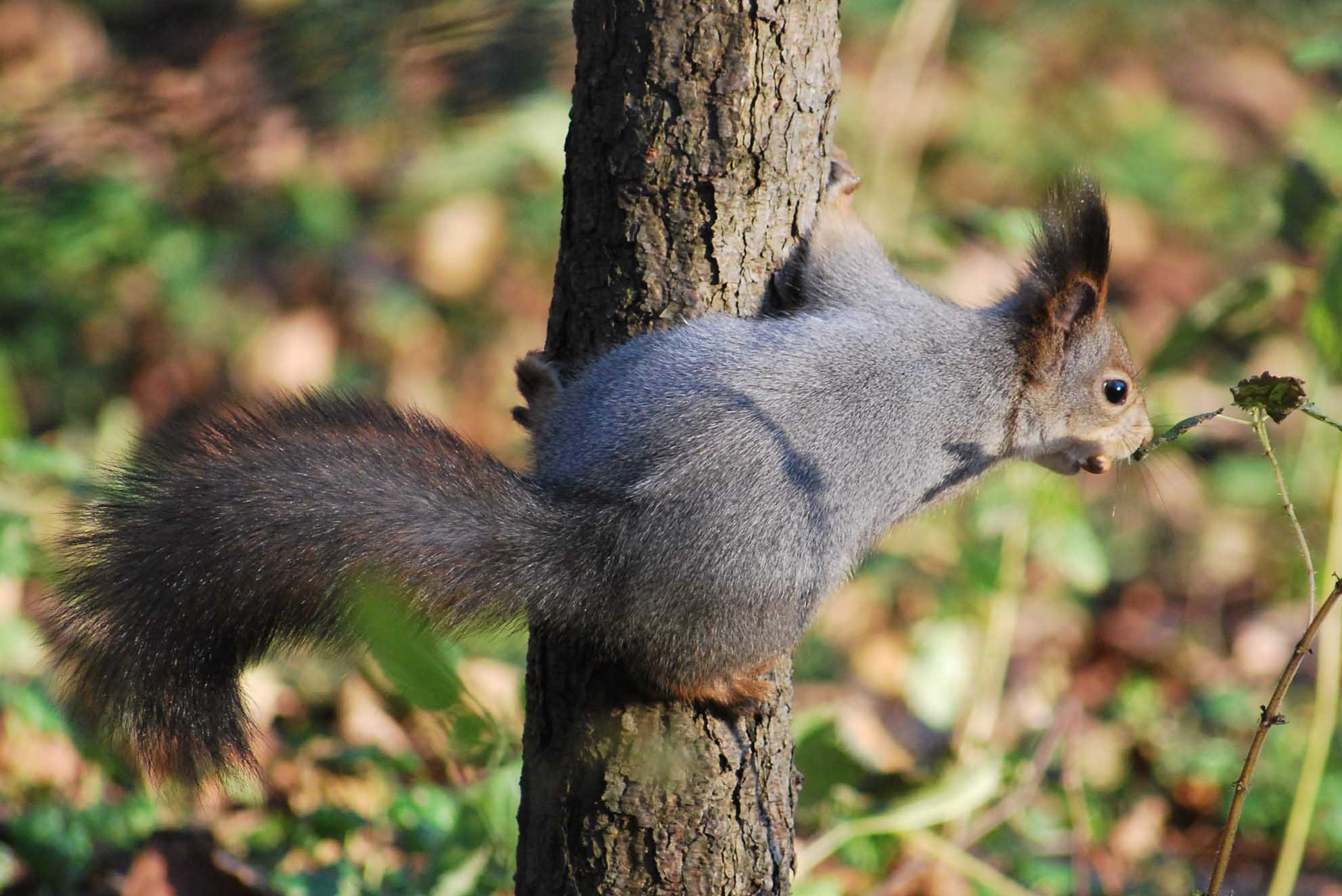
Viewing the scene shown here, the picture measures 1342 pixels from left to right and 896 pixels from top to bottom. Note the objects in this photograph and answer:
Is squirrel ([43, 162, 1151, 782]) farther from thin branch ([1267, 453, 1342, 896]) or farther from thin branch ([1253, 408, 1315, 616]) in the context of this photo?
thin branch ([1267, 453, 1342, 896])

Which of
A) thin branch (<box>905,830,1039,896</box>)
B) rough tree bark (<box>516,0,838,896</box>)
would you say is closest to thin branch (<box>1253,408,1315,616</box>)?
rough tree bark (<box>516,0,838,896</box>)

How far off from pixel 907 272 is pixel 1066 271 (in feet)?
2.95

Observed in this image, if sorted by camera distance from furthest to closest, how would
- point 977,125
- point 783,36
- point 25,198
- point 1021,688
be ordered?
point 977,125, point 1021,688, point 25,198, point 783,36

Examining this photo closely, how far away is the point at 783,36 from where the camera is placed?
1.27 metres

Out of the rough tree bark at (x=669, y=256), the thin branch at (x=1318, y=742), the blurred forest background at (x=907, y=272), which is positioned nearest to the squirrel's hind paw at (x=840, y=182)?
the rough tree bark at (x=669, y=256)

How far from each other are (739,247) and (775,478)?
26cm

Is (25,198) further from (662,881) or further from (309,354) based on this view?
(309,354)

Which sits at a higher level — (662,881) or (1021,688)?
(1021,688)

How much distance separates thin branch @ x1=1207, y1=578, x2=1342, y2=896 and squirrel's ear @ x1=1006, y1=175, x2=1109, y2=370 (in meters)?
0.46

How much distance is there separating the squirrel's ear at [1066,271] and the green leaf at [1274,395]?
0.38m

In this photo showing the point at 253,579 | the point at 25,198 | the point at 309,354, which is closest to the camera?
the point at 253,579

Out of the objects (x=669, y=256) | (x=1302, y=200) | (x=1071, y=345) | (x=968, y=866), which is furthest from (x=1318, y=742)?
(x=669, y=256)

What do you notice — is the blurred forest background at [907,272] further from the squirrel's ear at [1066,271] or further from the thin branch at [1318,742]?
the squirrel's ear at [1066,271]

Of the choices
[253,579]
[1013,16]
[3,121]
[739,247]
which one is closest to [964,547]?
[739,247]
